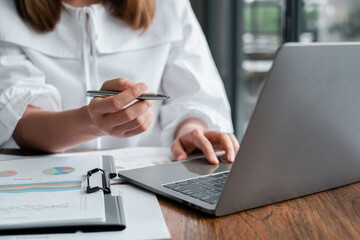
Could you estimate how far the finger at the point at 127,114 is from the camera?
0.66 metres

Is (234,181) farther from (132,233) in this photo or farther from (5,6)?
(5,6)

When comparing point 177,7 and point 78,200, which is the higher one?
point 177,7

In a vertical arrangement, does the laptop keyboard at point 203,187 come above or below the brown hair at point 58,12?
below

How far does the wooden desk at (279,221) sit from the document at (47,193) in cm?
9

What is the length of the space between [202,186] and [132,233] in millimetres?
151

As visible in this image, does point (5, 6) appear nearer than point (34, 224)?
No

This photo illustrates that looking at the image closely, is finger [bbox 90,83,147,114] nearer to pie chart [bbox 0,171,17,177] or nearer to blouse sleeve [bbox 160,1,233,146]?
pie chart [bbox 0,171,17,177]

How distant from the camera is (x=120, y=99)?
61 cm

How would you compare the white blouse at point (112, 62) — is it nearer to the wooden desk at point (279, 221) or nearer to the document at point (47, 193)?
the document at point (47, 193)

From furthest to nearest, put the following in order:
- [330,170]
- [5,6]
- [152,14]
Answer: [152,14] < [5,6] < [330,170]

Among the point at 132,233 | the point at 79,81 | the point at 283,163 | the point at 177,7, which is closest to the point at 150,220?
the point at 132,233

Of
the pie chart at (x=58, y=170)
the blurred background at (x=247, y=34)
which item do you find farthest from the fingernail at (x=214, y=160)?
the blurred background at (x=247, y=34)

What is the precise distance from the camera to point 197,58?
1134 millimetres

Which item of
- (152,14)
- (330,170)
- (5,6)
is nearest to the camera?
(330,170)
